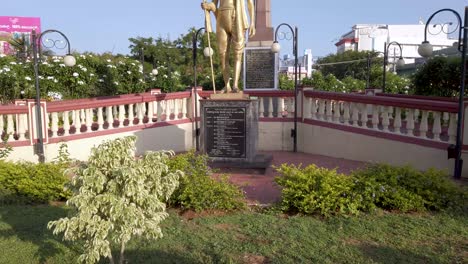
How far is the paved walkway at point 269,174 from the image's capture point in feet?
20.4

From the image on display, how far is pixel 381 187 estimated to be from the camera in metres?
5.26

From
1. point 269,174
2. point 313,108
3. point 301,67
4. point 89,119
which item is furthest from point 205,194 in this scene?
point 301,67

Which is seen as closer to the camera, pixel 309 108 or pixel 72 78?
pixel 309 108

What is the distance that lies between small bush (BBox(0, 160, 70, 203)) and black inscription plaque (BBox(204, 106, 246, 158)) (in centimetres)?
275

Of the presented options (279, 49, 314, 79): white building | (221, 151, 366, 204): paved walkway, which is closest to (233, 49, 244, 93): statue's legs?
(221, 151, 366, 204): paved walkway

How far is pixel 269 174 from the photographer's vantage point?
25.6ft

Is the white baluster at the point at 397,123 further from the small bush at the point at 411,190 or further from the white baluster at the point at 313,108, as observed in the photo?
the small bush at the point at 411,190

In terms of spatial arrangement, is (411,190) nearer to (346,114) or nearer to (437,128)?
(437,128)

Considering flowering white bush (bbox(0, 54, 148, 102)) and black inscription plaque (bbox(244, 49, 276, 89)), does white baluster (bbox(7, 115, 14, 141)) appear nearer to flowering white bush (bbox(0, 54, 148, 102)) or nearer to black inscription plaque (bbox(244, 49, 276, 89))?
flowering white bush (bbox(0, 54, 148, 102))

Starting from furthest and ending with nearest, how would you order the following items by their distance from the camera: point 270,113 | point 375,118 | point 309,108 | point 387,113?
point 270,113
point 309,108
point 375,118
point 387,113

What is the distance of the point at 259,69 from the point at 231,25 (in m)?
5.07

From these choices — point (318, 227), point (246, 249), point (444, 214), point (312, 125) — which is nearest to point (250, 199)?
point (318, 227)

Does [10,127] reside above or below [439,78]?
below

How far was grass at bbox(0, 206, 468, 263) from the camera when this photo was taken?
3977 millimetres
